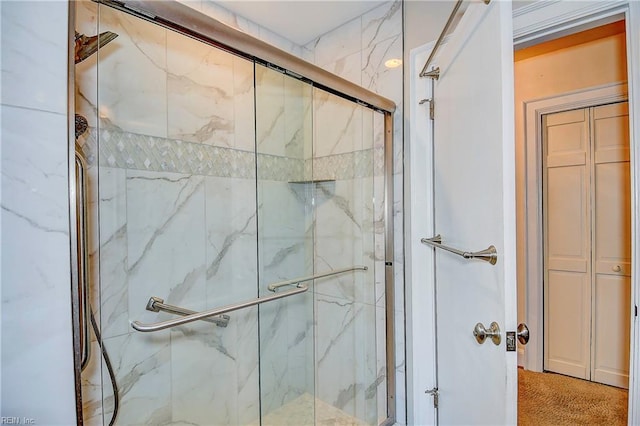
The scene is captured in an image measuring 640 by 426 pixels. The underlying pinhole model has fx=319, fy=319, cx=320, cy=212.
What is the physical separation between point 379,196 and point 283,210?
576 millimetres

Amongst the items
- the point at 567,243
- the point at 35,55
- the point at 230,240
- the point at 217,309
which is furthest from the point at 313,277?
the point at 567,243

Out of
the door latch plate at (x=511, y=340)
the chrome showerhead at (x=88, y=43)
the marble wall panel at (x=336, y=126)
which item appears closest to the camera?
the door latch plate at (x=511, y=340)

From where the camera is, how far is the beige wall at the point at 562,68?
2422mm

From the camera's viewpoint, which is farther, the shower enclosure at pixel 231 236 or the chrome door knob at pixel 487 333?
the shower enclosure at pixel 231 236

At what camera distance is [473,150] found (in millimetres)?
1158

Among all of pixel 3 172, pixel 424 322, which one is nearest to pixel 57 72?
pixel 3 172

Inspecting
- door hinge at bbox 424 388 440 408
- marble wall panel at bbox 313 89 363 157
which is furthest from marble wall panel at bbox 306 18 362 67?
door hinge at bbox 424 388 440 408

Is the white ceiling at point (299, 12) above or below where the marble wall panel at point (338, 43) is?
above

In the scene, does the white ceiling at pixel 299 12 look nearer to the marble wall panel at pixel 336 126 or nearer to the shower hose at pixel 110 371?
the marble wall panel at pixel 336 126

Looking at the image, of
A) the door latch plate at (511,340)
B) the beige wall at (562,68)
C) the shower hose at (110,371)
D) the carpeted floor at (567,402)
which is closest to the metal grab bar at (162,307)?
the shower hose at (110,371)

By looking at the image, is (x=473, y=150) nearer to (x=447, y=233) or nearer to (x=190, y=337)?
(x=447, y=233)

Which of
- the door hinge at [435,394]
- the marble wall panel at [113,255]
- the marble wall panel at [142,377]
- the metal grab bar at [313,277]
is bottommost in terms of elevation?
the door hinge at [435,394]

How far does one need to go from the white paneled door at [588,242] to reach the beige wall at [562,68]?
0.19 metres

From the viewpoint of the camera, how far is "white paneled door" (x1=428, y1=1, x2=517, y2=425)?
3.09 feet
